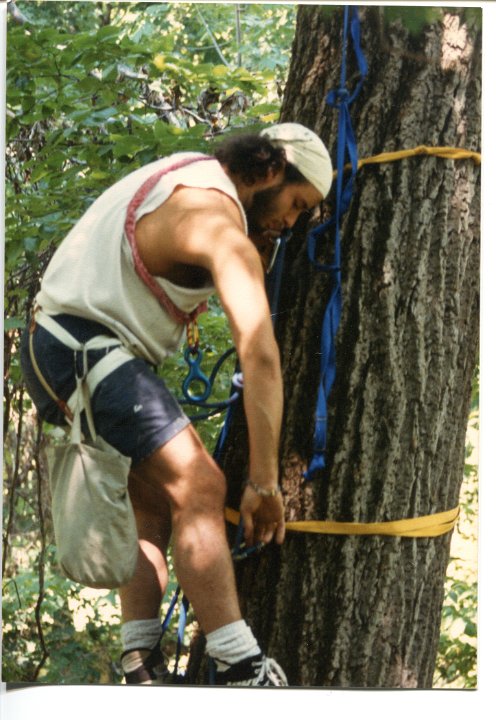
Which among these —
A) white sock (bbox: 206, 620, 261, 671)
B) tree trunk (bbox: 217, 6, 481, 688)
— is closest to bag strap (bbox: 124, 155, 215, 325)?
tree trunk (bbox: 217, 6, 481, 688)

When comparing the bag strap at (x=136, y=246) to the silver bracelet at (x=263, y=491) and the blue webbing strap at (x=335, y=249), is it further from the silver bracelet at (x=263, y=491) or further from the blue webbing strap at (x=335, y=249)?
the silver bracelet at (x=263, y=491)

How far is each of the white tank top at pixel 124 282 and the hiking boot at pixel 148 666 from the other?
73 cm

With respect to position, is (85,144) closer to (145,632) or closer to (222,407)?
(222,407)

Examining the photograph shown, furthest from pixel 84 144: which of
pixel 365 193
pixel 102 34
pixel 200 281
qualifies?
pixel 365 193

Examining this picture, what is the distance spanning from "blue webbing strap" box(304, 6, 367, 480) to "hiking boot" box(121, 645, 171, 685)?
59 cm

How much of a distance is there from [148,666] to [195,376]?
2.43 ft

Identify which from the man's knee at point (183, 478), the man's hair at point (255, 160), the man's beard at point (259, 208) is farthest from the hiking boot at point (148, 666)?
the man's hair at point (255, 160)

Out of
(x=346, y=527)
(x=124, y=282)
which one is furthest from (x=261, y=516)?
(x=124, y=282)

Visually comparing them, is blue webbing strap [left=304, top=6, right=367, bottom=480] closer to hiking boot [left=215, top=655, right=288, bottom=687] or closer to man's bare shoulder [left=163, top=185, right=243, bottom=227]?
man's bare shoulder [left=163, top=185, right=243, bottom=227]

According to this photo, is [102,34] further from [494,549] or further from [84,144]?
[494,549]

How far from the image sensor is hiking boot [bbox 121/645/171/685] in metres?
2.25

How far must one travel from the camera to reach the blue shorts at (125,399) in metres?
2.17

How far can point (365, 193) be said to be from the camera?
7.27ft

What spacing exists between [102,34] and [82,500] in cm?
119
